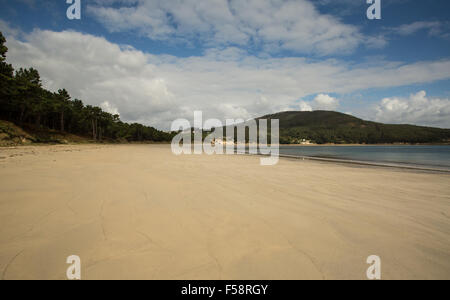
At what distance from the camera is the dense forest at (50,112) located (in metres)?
32.4

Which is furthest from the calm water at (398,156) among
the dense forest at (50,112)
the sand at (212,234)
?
the dense forest at (50,112)

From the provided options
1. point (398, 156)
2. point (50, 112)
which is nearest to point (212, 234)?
point (398, 156)

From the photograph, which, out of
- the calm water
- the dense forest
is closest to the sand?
the calm water

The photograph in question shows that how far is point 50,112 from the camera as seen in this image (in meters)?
52.3

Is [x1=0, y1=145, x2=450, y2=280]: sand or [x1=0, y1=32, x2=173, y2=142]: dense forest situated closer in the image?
[x1=0, y1=145, x2=450, y2=280]: sand

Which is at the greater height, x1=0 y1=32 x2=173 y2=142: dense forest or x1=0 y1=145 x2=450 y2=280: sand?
x1=0 y1=32 x2=173 y2=142: dense forest

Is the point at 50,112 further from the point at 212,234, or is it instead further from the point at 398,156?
the point at 398,156

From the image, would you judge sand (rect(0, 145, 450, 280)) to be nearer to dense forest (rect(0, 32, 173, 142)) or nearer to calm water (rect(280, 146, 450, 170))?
calm water (rect(280, 146, 450, 170))

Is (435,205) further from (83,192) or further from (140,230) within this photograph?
(83,192)

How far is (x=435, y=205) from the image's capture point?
5.07 meters

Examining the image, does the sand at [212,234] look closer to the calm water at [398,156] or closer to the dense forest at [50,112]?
the calm water at [398,156]

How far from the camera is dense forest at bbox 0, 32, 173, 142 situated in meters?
32.4

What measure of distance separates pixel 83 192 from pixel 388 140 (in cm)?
17882
